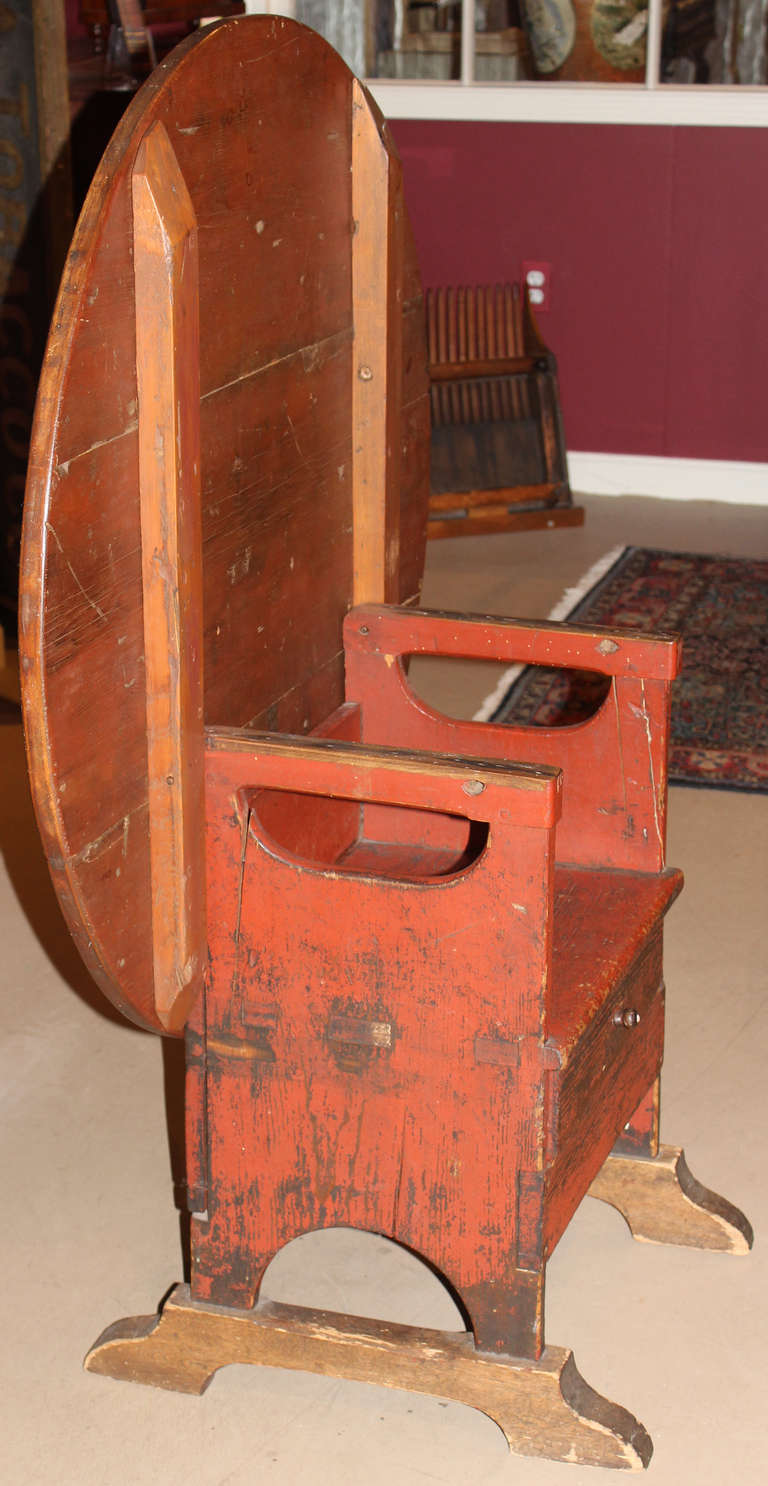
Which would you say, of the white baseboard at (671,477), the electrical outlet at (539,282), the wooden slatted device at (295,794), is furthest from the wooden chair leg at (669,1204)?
the electrical outlet at (539,282)

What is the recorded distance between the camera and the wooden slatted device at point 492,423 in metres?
5.49

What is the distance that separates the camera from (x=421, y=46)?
5863 mm

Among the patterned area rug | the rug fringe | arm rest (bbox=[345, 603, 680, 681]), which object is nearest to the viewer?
arm rest (bbox=[345, 603, 680, 681])

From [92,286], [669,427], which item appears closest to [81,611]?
[92,286]

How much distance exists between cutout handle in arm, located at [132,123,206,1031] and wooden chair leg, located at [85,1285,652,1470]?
1.15 feet

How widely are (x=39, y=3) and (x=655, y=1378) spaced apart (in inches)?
119

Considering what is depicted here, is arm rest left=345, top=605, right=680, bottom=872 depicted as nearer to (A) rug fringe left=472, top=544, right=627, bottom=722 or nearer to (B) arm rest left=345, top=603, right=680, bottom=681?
(B) arm rest left=345, top=603, right=680, bottom=681

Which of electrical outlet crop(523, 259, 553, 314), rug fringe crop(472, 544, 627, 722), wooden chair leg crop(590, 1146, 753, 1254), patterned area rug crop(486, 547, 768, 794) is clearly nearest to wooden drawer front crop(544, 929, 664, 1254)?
wooden chair leg crop(590, 1146, 753, 1254)

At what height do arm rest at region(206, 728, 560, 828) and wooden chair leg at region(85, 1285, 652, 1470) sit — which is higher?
arm rest at region(206, 728, 560, 828)

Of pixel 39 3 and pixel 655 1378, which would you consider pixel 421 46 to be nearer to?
pixel 39 3

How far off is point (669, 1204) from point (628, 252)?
13.8 ft

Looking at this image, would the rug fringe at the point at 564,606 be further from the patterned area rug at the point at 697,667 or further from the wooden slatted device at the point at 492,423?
the wooden slatted device at the point at 492,423

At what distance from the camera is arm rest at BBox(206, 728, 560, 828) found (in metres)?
1.67

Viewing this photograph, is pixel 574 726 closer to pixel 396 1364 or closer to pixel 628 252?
pixel 396 1364
